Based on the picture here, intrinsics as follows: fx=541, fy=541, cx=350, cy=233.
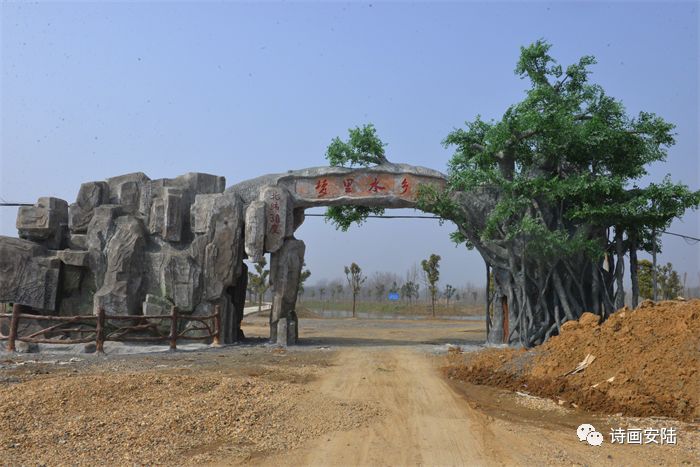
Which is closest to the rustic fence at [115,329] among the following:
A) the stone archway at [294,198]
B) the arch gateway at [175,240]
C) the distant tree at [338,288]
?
the arch gateway at [175,240]

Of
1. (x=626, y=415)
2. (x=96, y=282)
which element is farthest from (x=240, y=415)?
(x=96, y=282)

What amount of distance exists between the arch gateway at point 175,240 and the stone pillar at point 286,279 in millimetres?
23

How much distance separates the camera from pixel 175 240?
39.4 feet

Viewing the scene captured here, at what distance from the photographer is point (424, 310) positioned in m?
36.8

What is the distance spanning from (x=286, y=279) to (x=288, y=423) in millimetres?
7018

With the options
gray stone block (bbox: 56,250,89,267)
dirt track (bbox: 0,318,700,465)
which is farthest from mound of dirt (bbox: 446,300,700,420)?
gray stone block (bbox: 56,250,89,267)

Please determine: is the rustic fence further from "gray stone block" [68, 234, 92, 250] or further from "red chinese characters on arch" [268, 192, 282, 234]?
"red chinese characters on arch" [268, 192, 282, 234]

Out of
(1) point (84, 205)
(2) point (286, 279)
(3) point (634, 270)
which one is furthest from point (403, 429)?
(1) point (84, 205)

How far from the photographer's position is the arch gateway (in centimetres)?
1155

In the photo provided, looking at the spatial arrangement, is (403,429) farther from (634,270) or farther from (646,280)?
(646,280)

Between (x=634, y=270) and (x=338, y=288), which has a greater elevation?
(x=634, y=270)

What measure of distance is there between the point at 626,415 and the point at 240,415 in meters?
3.91

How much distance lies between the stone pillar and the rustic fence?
132 cm

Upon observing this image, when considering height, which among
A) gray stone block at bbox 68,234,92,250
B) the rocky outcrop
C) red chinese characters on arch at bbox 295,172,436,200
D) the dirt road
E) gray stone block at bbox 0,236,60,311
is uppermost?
red chinese characters on arch at bbox 295,172,436,200
